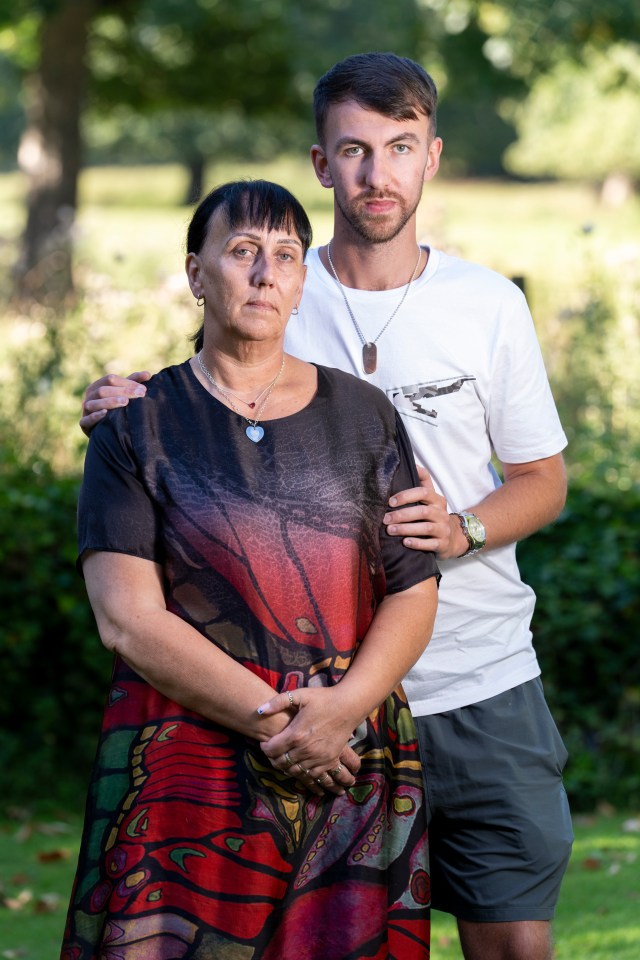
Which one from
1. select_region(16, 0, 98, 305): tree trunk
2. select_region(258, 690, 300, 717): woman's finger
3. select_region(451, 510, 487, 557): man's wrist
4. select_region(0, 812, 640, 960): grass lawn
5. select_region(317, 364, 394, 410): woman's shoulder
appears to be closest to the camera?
select_region(258, 690, 300, 717): woman's finger

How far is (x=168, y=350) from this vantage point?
6.91 m

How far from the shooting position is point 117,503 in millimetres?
2346

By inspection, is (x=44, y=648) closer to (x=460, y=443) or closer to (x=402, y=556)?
(x=460, y=443)

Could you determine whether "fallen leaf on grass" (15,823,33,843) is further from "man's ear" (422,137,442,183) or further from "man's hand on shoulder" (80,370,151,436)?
"man's ear" (422,137,442,183)

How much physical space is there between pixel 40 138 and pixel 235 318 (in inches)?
529

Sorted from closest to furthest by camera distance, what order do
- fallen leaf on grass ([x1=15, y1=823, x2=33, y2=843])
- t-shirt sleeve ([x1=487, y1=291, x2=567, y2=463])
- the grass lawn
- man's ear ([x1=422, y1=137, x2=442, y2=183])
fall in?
t-shirt sleeve ([x1=487, y1=291, x2=567, y2=463]), man's ear ([x1=422, y1=137, x2=442, y2=183]), the grass lawn, fallen leaf on grass ([x1=15, y1=823, x2=33, y2=843])

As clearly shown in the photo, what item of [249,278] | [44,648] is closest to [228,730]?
[249,278]

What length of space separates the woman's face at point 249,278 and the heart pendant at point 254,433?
6.9 inches

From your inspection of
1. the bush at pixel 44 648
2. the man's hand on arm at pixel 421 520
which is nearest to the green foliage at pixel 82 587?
the bush at pixel 44 648

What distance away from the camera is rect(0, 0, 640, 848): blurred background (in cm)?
556

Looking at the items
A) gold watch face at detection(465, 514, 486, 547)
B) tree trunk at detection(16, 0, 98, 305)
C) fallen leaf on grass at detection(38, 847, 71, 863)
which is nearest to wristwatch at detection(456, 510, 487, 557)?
gold watch face at detection(465, 514, 486, 547)

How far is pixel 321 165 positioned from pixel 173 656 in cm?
120

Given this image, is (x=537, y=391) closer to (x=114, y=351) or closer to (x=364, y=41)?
(x=114, y=351)

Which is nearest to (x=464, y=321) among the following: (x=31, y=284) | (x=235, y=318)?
(x=235, y=318)
